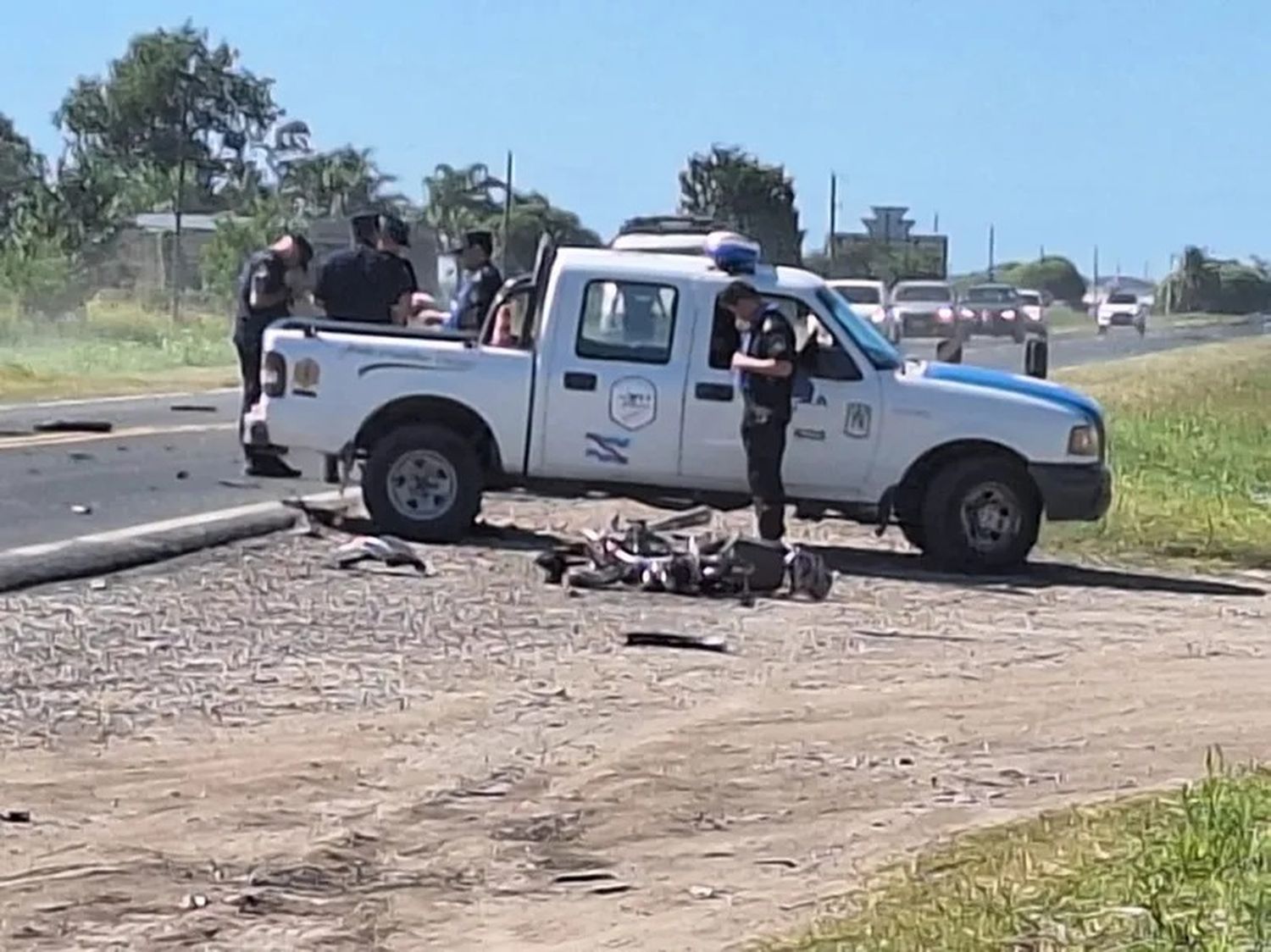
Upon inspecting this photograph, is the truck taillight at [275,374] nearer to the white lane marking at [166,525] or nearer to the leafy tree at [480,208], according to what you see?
the white lane marking at [166,525]

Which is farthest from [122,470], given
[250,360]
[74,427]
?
[74,427]

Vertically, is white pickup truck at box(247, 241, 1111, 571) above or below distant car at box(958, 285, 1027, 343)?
→ below

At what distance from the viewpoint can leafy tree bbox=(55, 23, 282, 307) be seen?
9669 cm

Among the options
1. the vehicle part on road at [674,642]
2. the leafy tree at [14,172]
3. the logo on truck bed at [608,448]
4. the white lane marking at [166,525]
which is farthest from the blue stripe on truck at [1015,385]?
the leafy tree at [14,172]

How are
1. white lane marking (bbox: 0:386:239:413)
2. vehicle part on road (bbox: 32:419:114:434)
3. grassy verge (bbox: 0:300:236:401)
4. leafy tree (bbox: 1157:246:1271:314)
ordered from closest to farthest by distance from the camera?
vehicle part on road (bbox: 32:419:114:434), white lane marking (bbox: 0:386:239:413), grassy verge (bbox: 0:300:236:401), leafy tree (bbox: 1157:246:1271:314)

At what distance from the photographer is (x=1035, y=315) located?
73812 mm

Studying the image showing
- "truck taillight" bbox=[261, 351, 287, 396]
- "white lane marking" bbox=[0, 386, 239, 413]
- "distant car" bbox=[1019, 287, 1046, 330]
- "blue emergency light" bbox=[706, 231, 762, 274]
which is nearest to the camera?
"blue emergency light" bbox=[706, 231, 762, 274]

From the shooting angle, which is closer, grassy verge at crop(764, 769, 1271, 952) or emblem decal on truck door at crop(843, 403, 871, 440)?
grassy verge at crop(764, 769, 1271, 952)

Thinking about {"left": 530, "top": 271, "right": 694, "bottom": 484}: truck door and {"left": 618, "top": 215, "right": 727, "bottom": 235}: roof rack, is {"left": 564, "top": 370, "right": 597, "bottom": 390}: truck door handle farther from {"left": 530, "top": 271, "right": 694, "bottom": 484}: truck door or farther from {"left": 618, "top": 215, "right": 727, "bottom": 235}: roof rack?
{"left": 618, "top": 215, "right": 727, "bottom": 235}: roof rack

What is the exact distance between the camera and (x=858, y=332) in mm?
16453

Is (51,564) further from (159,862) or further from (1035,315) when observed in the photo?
(1035,315)

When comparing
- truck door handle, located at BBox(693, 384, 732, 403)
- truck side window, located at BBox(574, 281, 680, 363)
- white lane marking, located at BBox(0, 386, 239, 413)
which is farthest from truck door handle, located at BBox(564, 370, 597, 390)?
white lane marking, located at BBox(0, 386, 239, 413)

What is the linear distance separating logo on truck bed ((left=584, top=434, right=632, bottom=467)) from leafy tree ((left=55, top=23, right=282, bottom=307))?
265 feet

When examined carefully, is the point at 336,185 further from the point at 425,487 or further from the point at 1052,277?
the point at 1052,277
